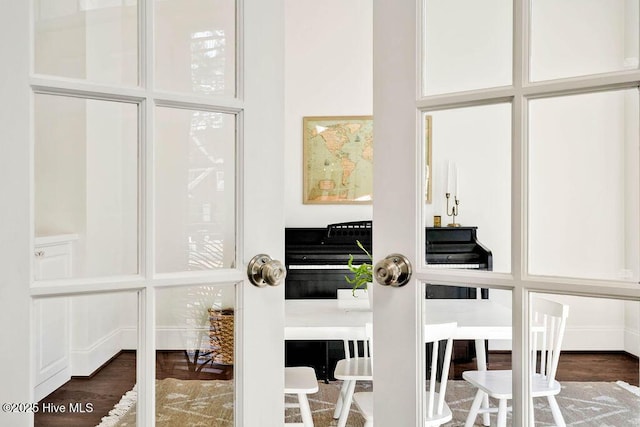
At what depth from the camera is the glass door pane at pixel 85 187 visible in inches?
36.0

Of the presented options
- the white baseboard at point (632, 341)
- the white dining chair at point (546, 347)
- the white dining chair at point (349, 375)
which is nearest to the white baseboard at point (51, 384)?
the white dining chair at point (546, 347)

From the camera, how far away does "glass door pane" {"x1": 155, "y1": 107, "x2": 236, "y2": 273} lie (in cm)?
102

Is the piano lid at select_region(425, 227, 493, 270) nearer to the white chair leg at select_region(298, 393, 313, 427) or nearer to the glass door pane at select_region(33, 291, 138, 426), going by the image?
the glass door pane at select_region(33, 291, 138, 426)

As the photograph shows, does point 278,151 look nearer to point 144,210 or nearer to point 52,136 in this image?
point 144,210

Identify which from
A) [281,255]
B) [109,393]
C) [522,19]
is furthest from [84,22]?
[522,19]

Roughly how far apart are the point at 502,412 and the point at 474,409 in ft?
0.19

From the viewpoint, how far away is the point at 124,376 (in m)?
0.99

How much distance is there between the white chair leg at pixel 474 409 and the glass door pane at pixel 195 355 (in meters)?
0.49

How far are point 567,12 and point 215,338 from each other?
3.06ft

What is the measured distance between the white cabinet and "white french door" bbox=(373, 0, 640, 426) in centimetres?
62

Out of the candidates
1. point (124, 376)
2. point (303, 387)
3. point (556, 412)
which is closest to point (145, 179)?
point (124, 376)

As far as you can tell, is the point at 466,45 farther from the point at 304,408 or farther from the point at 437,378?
the point at 304,408

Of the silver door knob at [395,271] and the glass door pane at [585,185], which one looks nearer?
the glass door pane at [585,185]

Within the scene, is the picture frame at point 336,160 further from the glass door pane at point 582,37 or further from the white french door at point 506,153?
the glass door pane at point 582,37
